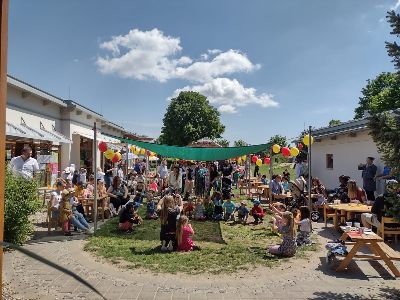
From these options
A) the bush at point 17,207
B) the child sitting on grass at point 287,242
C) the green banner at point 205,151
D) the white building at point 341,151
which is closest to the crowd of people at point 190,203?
the child sitting on grass at point 287,242

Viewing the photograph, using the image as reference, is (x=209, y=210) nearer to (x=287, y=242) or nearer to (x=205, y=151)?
(x=205, y=151)

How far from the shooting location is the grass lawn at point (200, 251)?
623cm

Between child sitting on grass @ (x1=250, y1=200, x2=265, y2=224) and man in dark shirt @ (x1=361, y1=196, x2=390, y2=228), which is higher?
man in dark shirt @ (x1=361, y1=196, x2=390, y2=228)

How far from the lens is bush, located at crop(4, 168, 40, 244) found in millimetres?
6207

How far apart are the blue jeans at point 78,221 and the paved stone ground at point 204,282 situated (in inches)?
85.8

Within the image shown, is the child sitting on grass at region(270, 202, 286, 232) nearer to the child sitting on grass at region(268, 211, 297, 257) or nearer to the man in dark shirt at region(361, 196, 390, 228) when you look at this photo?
the child sitting on grass at region(268, 211, 297, 257)

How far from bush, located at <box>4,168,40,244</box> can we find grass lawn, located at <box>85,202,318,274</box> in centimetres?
137

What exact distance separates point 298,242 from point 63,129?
623 inches

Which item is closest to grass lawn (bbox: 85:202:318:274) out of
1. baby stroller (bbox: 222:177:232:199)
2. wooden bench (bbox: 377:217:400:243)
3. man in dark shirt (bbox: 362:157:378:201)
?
wooden bench (bbox: 377:217:400:243)

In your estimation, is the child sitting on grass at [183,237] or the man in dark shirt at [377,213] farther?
the man in dark shirt at [377,213]

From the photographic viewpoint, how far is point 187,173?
1727 centimetres

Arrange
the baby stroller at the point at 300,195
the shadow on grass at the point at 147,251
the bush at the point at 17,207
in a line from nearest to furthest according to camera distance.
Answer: the bush at the point at 17,207 → the shadow on grass at the point at 147,251 → the baby stroller at the point at 300,195

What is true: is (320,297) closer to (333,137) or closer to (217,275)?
(217,275)

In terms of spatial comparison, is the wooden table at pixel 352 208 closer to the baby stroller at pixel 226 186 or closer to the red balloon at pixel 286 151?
the baby stroller at pixel 226 186
